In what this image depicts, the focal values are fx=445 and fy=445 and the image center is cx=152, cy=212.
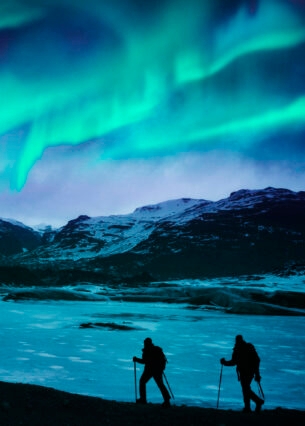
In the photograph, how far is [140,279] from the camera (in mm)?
136875

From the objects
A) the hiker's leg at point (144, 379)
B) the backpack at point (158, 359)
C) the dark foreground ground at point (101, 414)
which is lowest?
the dark foreground ground at point (101, 414)

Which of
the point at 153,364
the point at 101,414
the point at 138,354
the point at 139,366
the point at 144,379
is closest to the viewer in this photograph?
the point at 101,414

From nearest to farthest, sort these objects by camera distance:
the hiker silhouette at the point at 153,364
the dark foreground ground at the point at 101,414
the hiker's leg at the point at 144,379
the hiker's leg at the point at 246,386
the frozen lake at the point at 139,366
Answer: the dark foreground ground at the point at 101,414 → the hiker's leg at the point at 246,386 → the hiker silhouette at the point at 153,364 → the hiker's leg at the point at 144,379 → the frozen lake at the point at 139,366

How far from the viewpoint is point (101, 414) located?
10.1m

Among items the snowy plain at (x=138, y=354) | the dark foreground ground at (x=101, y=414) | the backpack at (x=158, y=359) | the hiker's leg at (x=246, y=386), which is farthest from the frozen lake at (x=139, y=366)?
the dark foreground ground at (x=101, y=414)

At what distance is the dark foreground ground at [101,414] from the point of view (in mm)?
9555

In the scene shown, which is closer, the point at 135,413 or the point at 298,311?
the point at 135,413

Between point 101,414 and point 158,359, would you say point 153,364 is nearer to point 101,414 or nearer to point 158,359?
point 158,359

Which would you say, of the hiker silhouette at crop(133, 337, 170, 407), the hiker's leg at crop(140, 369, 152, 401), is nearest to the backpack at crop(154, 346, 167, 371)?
the hiker silhouette at crop(133, 337, 170, 407)

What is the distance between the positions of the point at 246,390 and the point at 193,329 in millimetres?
24735

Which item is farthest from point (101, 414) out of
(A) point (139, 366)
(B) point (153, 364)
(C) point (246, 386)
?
(A) point (139, 366)

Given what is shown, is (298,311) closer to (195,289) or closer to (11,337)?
(195,289)

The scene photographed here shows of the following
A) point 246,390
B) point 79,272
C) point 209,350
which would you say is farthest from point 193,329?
point 79,272

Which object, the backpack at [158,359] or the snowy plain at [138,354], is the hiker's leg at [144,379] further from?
the snowy plain at [138,354]
